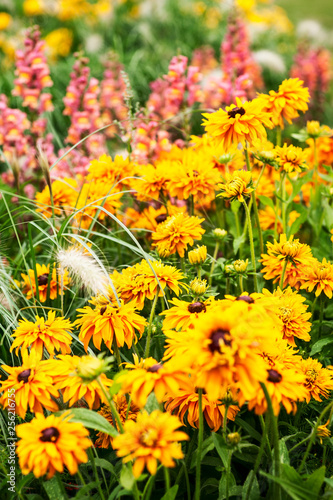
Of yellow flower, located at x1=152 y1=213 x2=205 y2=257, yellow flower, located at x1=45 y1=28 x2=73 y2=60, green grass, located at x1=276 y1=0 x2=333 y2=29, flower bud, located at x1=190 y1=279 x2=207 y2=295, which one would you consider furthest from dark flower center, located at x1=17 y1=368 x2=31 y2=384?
green grass, located at x1=276 y1=0 x2=333 y2=29

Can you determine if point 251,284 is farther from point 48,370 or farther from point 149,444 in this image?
point 149,444

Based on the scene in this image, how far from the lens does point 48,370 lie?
3.43 ft

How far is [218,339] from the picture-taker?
2.57 feet

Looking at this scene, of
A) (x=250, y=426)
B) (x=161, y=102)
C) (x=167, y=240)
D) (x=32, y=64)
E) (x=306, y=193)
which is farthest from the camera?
(x=161, y=102)

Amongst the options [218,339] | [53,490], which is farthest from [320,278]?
[53,490]

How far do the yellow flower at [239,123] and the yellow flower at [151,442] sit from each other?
2.75 ft

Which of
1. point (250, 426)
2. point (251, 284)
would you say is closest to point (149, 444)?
point (250, 426)

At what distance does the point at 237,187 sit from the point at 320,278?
367mm

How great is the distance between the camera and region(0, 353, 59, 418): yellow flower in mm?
980

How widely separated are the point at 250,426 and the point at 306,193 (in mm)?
1320

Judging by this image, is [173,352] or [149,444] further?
[173,352]

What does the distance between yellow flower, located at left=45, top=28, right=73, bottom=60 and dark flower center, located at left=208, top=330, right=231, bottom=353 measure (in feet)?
19.0

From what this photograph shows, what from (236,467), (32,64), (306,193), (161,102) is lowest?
(236,467)

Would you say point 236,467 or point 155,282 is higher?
point 155,282
